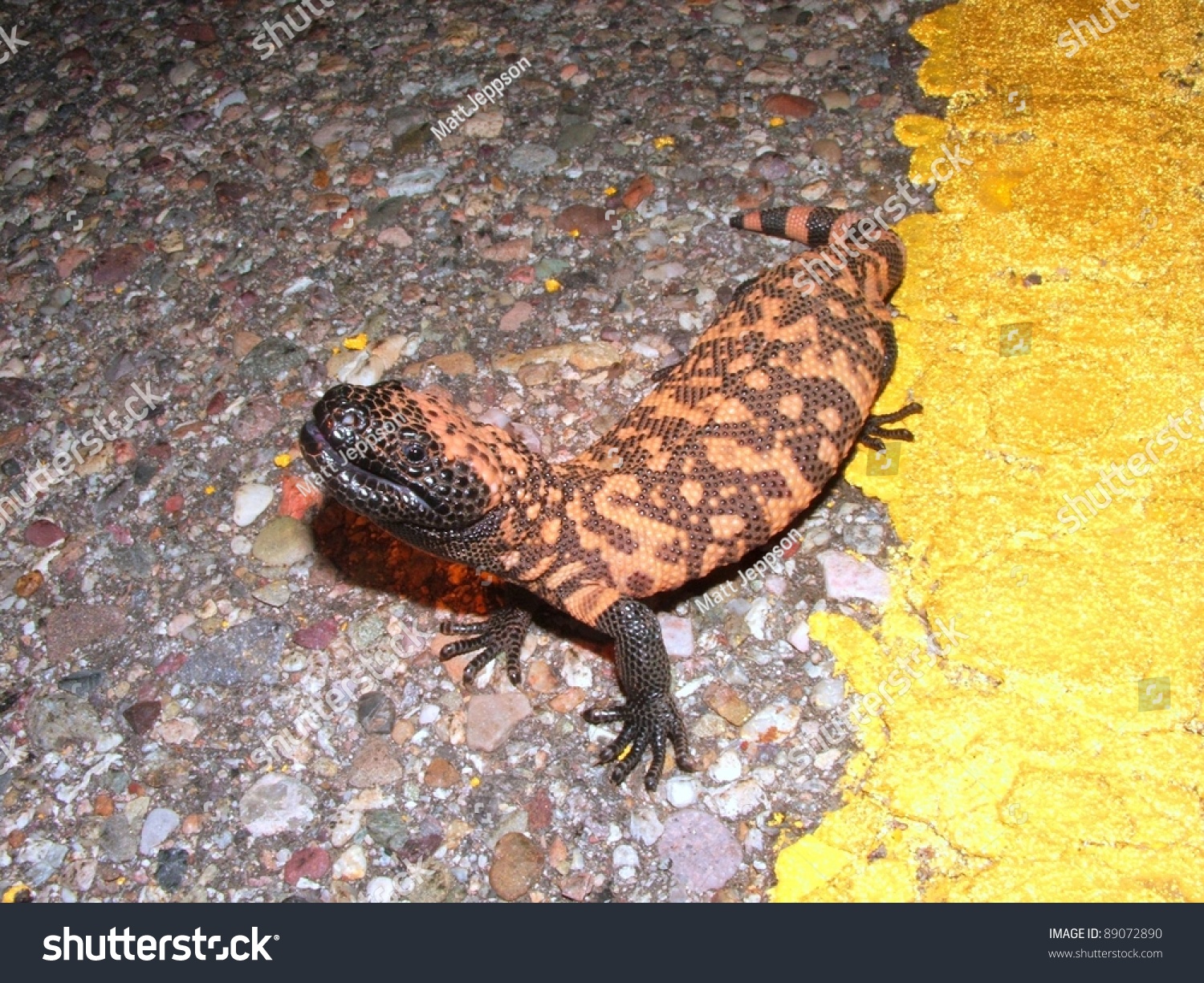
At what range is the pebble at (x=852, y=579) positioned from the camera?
2121mm

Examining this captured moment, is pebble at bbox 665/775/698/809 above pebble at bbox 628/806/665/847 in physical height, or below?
above

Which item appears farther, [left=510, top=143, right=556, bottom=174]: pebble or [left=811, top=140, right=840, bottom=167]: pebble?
[left=510, top=143, right=556, bottom=174]: pebble

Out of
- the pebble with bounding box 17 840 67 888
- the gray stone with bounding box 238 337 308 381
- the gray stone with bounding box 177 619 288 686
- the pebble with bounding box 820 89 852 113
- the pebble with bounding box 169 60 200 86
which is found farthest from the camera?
the pebble with bounding box 169 60 200 86

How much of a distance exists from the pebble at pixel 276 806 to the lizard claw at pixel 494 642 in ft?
1.28

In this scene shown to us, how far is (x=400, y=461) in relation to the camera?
1761 mm

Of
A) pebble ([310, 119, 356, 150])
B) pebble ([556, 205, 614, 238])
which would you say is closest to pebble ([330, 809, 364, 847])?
pebble ([556, 205, 614, 238])

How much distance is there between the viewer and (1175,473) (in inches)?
86.4

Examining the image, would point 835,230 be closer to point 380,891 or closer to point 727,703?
point 727,703

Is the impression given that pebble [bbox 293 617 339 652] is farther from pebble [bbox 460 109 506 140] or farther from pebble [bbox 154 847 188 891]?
pebble [bbox 460 109 506 140]

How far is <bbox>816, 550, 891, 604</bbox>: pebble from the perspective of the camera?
2121 mm

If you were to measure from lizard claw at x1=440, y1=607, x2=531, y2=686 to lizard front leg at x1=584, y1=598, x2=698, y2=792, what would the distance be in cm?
27

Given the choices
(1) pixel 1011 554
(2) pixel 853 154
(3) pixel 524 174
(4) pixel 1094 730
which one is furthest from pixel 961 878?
(3) pixel 524 174

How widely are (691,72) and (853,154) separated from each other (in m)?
0.63

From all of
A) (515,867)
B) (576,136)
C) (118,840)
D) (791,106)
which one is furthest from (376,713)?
(791,106)
